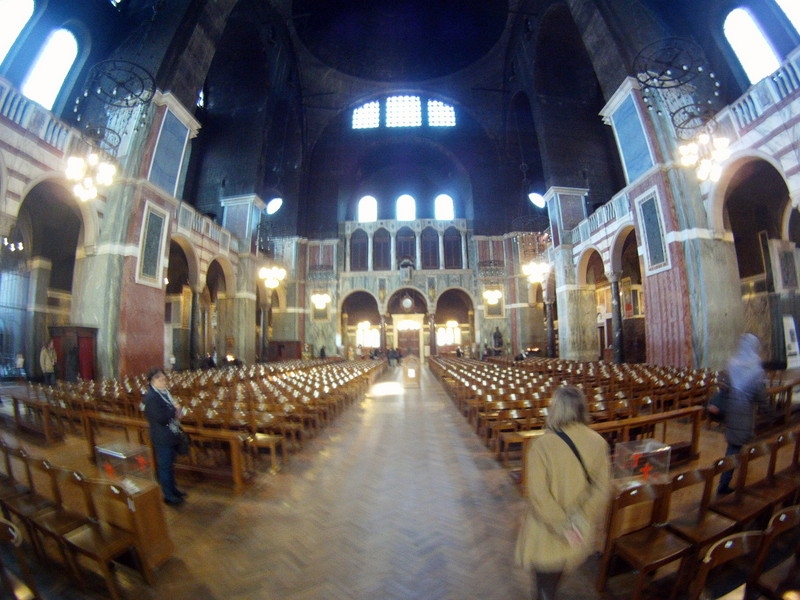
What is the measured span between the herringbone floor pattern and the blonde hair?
52.3 inches

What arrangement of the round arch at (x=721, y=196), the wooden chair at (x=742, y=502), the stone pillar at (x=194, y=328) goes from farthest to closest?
the stone pillar at (x=194, y=328), the round arch at (x=721, y=196), the wooden chair at (x=742, y=502)

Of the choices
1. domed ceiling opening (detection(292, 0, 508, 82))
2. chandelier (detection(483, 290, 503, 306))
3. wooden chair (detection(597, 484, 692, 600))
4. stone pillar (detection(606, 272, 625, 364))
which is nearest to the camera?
wooden chair (detection(597, 484, 692, 600))

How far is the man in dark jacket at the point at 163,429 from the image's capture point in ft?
12.0

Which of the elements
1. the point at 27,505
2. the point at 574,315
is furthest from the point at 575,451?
the point at 574,315

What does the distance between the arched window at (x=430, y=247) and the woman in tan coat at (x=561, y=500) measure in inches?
1079

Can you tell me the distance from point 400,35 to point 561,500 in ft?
111

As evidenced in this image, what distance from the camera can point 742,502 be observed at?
2801mm

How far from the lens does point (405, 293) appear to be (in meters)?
29.4

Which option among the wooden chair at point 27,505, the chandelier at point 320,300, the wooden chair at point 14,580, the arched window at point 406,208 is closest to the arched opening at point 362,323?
the chandelier at point 320,300

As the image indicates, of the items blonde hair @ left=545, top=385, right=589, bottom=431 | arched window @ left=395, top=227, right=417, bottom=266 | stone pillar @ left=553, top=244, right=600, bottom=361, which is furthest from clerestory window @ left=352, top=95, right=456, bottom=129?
blonde hair @ left=545, top=385, right=589, bottom=431

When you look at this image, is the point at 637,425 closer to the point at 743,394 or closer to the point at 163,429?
the point at 743,394

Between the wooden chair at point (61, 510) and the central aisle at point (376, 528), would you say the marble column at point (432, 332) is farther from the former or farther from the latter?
the wooden chair at point (61, 510)

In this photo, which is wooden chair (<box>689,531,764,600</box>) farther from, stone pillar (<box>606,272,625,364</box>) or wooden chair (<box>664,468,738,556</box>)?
stone pillar (<box>606,272,625,364</box>)

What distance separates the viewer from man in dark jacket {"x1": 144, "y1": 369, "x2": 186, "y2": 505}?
3.66m
